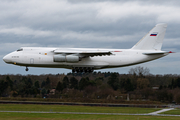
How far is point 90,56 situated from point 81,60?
152 cm

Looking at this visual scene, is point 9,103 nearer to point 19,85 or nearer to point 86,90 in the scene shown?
point 19,85

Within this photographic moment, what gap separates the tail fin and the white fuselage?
104 centimetres

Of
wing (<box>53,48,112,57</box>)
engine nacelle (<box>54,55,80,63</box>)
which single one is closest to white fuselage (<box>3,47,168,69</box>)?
engine nacelle (<box>54,55,80,63</box>)

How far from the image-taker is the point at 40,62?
1598 inches

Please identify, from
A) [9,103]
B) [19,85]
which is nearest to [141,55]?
[9,103]

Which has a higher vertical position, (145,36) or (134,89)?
(145,36)

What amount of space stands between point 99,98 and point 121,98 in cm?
990

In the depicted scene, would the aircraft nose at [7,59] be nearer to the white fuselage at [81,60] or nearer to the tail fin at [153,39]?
the white fuselage at [81,60]

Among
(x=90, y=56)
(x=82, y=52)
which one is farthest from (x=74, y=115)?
(x=82, y=52)

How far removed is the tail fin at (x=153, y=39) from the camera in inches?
1729

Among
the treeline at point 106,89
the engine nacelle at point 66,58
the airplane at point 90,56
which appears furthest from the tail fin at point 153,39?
the treeline at point 106,89

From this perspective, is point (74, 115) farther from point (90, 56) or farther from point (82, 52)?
point (82, 52)

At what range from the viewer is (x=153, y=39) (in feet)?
144

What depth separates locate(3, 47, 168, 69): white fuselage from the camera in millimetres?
40531
